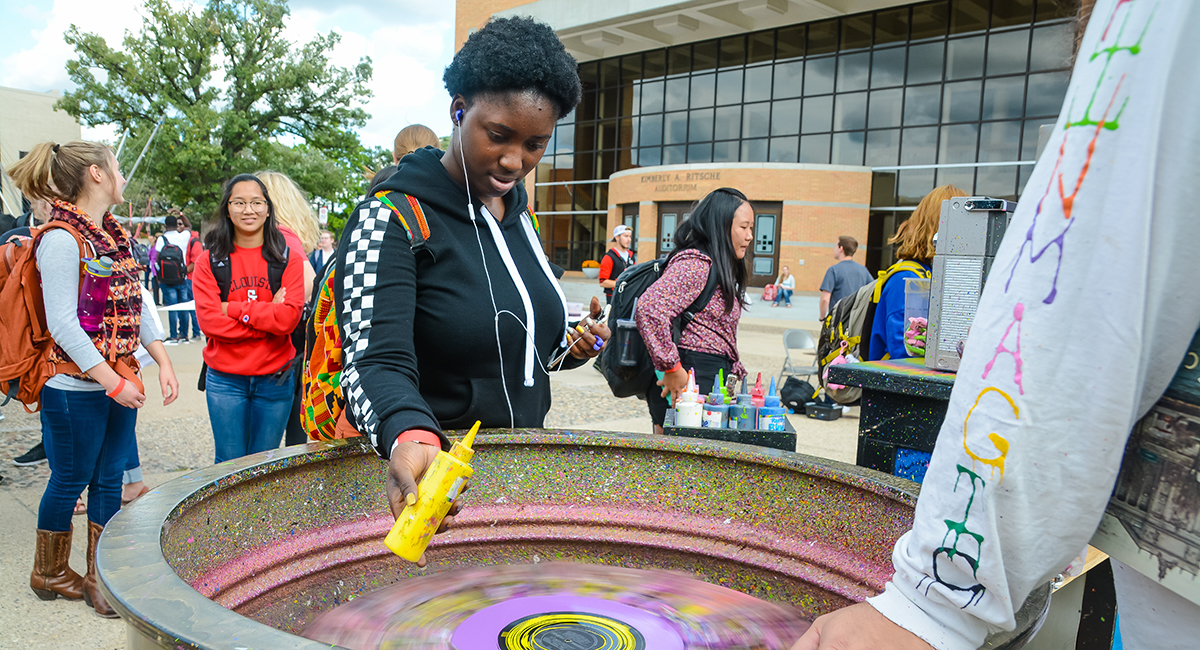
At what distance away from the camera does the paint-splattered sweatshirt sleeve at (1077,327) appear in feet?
2.06

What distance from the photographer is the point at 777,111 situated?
24.0m

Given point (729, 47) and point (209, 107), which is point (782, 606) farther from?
point (209, 107)

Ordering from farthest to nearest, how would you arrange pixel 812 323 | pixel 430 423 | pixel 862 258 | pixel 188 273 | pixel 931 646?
pixel 862 258 < pixel 812 323 < pixel 188 273 < pixel 430 423 < pixel 931 646

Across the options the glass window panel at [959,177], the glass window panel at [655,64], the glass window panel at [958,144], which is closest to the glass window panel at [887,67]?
the glass window panel at [958,144]

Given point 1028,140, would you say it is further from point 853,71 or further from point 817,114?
point 817,114

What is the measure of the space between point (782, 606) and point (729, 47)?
83.2 feet

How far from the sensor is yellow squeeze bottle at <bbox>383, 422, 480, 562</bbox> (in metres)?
1.07

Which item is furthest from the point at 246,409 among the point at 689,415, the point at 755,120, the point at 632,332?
the point at 755,120

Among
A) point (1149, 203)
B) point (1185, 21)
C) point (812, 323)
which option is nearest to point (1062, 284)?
point (1149, 203)

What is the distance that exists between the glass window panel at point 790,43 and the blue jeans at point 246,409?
22881 mm

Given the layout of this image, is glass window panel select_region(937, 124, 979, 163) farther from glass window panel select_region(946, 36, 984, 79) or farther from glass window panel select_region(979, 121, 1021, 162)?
glass window panel select_region(946, 36, 984, 79)

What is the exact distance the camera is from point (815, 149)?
23.5 metres

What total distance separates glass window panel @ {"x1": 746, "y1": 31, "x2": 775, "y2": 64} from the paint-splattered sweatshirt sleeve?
25.2 meters

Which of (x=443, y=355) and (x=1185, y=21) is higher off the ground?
(x=1185, y=21)
